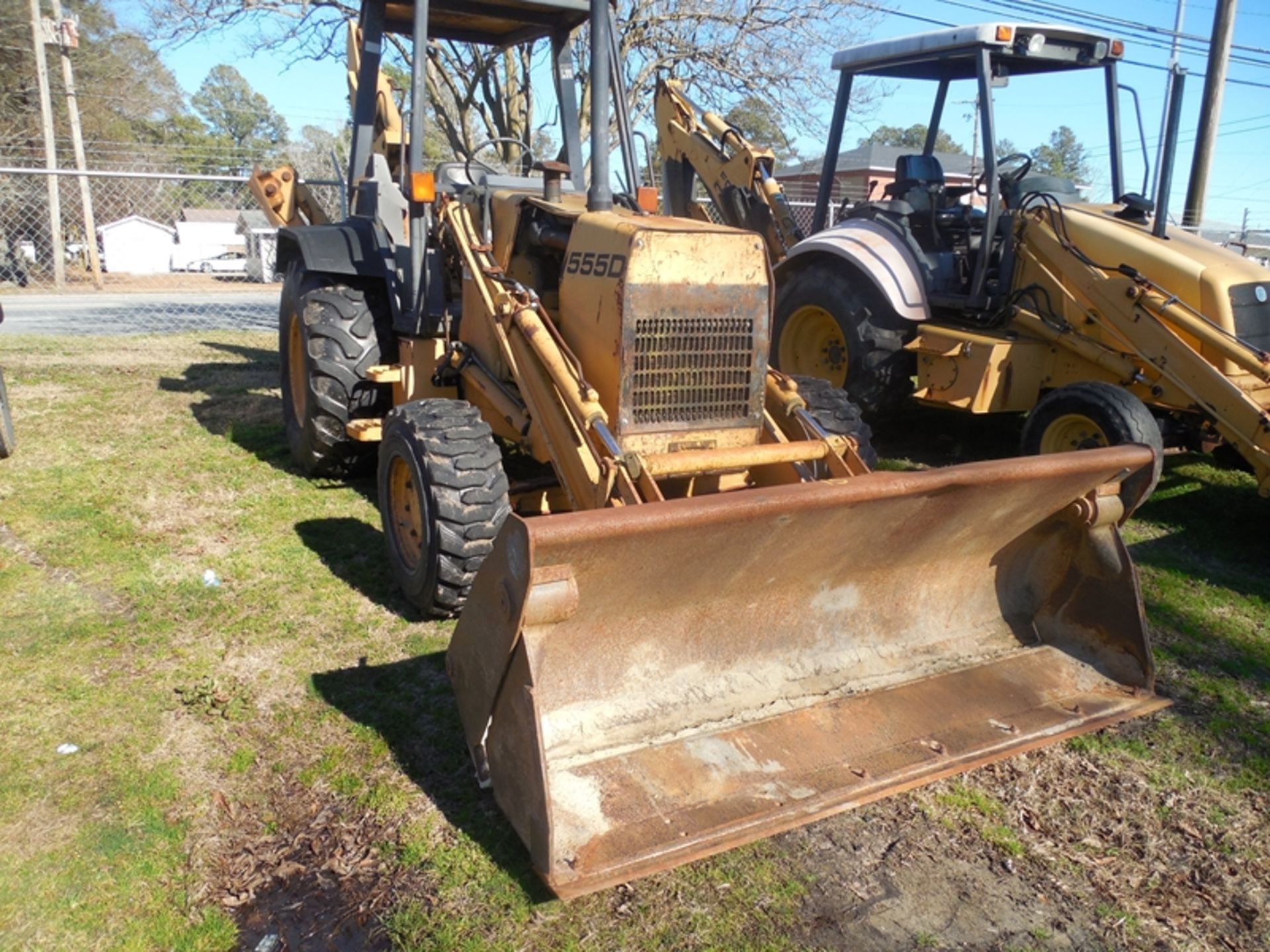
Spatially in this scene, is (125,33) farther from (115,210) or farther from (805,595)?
(805,595)

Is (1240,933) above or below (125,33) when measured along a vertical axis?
below

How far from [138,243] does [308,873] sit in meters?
48.9

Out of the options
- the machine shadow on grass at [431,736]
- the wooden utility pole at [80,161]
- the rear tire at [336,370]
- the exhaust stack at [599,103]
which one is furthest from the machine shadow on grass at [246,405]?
the wooden utility pole at [80,161]

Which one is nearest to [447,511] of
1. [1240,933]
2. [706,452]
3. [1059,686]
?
[706,452]

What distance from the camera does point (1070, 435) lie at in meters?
6.15

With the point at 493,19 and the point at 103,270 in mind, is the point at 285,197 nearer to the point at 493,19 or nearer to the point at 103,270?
the point at 493,19

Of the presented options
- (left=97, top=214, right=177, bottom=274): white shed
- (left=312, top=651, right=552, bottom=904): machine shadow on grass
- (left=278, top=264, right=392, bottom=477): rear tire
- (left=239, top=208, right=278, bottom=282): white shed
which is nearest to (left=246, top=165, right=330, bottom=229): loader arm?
(left=278, top=264, right=392, bottom=477): rear tire

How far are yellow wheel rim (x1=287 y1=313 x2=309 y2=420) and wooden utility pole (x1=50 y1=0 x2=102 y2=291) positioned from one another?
1368 centimetres

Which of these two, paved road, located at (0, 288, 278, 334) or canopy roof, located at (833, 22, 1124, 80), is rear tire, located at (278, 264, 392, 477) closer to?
canopy roof, located at (833, 22, 1124, 80)

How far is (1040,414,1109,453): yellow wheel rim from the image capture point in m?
6.02

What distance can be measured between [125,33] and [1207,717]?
29482mm

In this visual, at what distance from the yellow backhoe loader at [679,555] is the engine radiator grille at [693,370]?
1 cm

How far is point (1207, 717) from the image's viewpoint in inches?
158

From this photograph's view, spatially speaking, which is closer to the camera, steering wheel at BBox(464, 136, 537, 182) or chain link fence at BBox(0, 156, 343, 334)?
steering wheel at BBox(464, 136, 537, 182)
